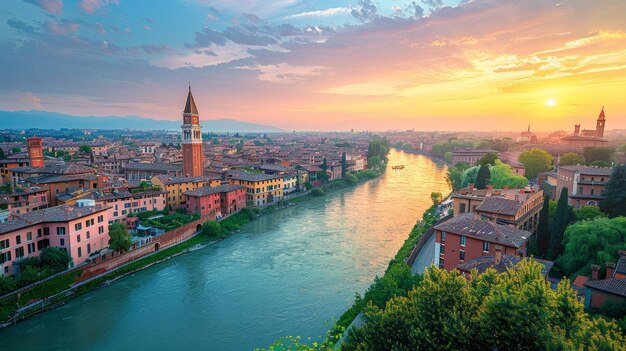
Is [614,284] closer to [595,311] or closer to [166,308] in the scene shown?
[595,311]

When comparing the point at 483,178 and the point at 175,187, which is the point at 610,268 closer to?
the point at 483,178

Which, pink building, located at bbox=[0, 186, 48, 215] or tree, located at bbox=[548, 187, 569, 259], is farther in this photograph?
pink building, located at bbox=[0, 186, 48, 215]

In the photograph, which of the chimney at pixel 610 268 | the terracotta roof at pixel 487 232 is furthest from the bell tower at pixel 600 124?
the chimney at pixel 610 268

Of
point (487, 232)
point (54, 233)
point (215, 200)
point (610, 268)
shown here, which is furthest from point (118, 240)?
point (610, 268)

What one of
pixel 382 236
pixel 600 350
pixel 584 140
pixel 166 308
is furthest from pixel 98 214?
pixel 584 140

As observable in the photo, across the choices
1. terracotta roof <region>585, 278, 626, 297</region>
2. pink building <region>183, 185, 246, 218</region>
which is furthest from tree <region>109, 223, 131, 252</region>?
terracotta roof <region>585, 278, 626, 297</region>

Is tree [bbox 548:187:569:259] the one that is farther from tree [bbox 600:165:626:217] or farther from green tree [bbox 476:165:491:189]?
green tree [bbox 476:165:491:189]
